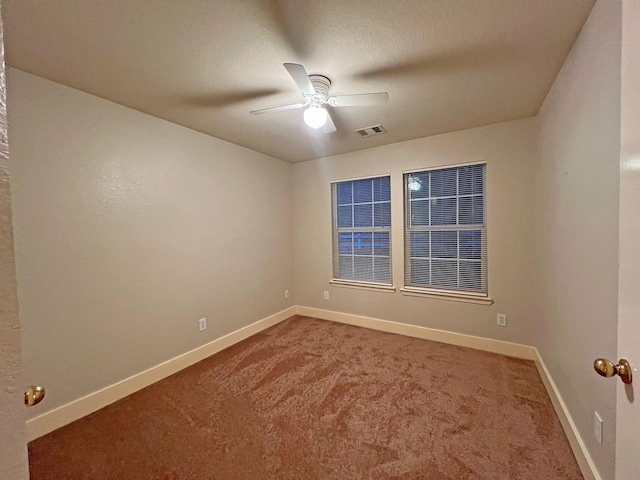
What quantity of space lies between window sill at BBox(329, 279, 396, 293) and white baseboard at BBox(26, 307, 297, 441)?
133cm

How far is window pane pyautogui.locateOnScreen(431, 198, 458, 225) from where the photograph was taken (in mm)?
3025

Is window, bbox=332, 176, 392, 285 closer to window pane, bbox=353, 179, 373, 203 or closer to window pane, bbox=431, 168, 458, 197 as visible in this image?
window pane, bbox=353, 179, 373, 203

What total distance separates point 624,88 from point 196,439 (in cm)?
252

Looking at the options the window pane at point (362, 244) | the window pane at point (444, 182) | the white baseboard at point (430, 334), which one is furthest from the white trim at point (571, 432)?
the window pane at point (362, 244)

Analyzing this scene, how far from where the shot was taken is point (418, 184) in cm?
321

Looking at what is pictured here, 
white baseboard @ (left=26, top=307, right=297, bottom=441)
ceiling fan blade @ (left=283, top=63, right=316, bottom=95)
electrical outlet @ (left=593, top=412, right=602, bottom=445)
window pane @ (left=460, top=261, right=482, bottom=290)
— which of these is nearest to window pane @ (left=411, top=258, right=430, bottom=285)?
window pane @ (left=460, top=261, right=482, bottom=290)

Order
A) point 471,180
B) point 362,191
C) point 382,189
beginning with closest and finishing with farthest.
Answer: point 471,180 → point 382,189 → point 362,191

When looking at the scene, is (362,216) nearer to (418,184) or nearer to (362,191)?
(362,191)

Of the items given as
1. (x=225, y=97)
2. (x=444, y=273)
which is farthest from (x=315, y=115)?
(x=444, y=273)

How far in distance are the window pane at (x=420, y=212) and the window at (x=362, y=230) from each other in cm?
30

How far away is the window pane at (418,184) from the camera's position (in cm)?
317

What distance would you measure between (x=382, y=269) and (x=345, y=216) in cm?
91

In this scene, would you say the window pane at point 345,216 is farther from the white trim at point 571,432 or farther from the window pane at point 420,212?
the white trim at point 571,432

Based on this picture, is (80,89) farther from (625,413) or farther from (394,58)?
(625,413)
